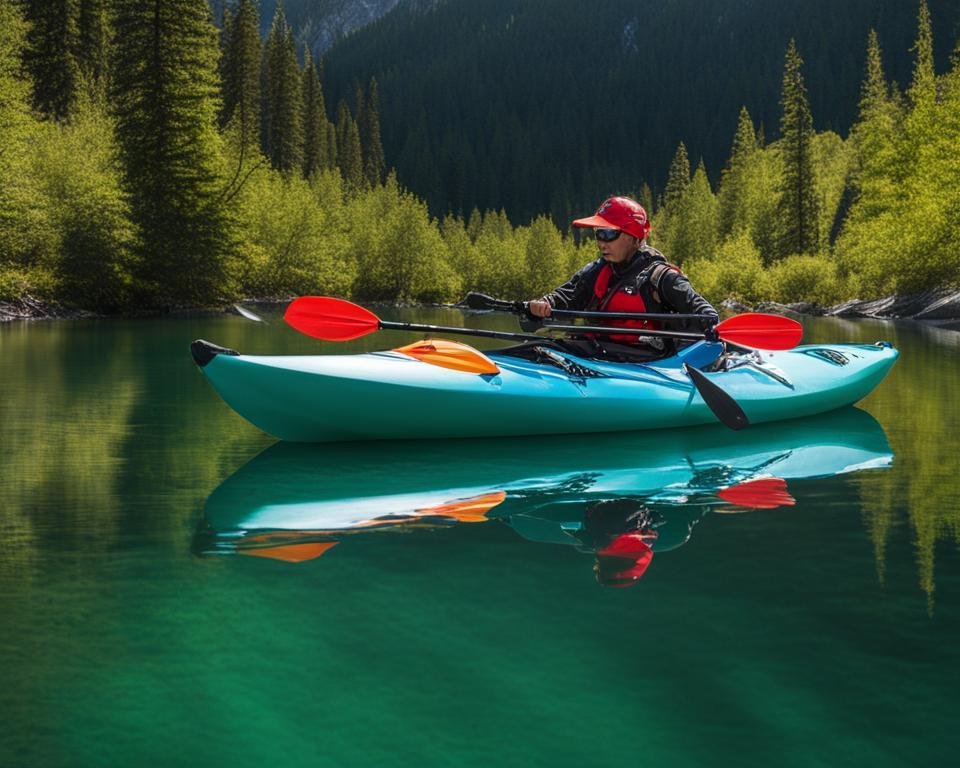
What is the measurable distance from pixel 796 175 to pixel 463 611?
4285 centimetres

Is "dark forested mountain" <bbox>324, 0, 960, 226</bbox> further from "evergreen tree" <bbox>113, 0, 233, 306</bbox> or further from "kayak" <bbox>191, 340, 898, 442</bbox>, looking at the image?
"kayak" <bbox>191, 340, 898, 442</bbox>

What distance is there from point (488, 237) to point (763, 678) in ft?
207

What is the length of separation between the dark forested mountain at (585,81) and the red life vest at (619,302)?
98.8 metres

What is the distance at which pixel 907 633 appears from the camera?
312 cm

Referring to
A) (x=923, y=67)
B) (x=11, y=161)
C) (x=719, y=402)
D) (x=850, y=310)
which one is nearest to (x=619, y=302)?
(x=719, y=402)

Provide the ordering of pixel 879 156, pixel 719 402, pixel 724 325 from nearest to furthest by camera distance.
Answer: pixel 719 402 → pixel 724 325 → pixel 879 156

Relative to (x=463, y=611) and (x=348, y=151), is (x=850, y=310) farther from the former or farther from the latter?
(x=348, y=151)

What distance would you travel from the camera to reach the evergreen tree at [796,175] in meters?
42.1

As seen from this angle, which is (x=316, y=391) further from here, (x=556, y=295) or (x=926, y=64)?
(x=926, y=64)

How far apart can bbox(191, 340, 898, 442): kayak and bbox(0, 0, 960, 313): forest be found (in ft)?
56.0

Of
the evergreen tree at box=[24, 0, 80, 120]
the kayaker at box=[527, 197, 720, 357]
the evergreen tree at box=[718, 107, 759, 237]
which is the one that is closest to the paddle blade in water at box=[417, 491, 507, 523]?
the kayaker at box=[527, 197, 720, 357]

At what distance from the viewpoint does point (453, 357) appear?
6617mm

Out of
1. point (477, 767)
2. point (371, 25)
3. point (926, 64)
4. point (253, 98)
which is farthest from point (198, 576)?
point (371, 25)

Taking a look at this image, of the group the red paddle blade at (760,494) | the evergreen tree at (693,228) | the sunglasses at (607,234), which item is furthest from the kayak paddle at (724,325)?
the evergreen tree at (693,228)
